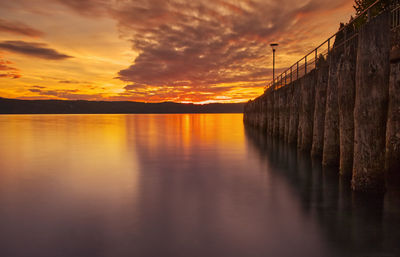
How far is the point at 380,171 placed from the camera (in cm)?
684

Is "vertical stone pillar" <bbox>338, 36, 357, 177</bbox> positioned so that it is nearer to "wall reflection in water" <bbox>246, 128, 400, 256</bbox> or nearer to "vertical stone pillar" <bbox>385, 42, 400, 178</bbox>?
"wall reflection in water" <bbox>246, 128, 400, 256</bbox>

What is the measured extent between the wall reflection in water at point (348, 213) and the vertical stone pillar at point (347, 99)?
1043 millimetres

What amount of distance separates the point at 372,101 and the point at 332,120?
345 centimetres

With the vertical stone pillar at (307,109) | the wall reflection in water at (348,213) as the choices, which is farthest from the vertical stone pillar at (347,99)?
the vertical stone pillar at (307,109)

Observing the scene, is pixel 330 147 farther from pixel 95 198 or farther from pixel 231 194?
pixel 95 198

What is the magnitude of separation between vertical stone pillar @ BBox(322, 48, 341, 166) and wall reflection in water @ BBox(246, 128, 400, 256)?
533 millimetres

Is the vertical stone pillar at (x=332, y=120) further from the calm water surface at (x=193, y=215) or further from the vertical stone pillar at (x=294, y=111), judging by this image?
the vertical stone pillar at (x=294, y=111)

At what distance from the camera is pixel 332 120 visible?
32.9 feet

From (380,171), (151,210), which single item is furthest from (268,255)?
(380,171)

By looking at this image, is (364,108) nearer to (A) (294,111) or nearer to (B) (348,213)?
(B) (348,213)

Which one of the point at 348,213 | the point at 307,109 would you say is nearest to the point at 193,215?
the point at 348,213

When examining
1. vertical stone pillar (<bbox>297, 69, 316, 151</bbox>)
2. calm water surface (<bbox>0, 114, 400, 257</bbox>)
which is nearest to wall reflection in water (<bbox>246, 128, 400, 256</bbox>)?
calm water surface (<bbox>0, 114, 400, 257</bbox>)

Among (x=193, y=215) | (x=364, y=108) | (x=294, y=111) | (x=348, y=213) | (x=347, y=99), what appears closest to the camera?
(x=348, y=213)

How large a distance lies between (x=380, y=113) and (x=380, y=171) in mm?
1453
